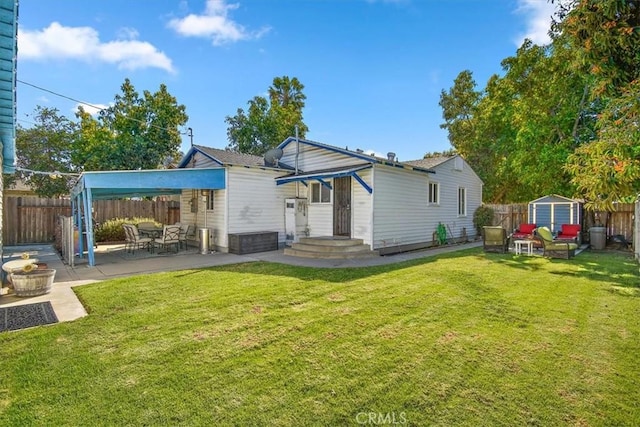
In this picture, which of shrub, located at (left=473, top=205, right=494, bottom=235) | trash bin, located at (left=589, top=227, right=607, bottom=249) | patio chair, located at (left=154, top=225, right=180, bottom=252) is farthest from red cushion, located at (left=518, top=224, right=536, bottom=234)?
patio chair, located at (left=154, top=225, right=180, bottom=252)

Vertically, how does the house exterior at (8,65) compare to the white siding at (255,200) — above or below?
above

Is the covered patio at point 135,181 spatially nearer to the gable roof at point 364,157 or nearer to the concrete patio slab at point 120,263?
the concrete patio slab at point 120,263

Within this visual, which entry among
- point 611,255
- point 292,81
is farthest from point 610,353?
point 292,81

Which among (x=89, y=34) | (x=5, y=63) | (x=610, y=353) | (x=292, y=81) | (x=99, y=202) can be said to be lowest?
(x=610, y=353)

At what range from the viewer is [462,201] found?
1580cm

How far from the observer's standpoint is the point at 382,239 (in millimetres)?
11172

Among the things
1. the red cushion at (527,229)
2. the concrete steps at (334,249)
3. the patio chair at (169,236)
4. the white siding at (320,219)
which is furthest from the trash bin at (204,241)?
the red cushion at (527,229)

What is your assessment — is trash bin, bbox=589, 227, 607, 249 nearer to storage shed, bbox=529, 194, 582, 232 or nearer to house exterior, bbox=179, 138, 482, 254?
storage shed, bbox=529, 194, 582, 232

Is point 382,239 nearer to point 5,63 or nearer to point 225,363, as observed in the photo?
point 225,363

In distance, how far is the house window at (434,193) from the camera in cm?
1366

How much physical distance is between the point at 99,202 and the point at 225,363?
1614 centimetres

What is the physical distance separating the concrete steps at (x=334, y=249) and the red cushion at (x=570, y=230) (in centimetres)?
771

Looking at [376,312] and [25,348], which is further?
[376,312]

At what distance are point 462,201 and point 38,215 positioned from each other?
19462 millimetres
